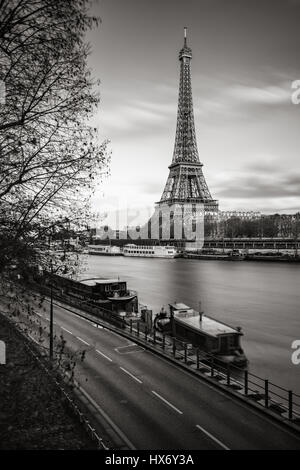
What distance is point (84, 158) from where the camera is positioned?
875 cm

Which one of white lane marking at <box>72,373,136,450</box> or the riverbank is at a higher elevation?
the riverbank

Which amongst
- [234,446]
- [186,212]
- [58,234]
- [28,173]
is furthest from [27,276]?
[186,212]

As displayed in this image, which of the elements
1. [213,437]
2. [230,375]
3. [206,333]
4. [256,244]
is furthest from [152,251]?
[213,437]

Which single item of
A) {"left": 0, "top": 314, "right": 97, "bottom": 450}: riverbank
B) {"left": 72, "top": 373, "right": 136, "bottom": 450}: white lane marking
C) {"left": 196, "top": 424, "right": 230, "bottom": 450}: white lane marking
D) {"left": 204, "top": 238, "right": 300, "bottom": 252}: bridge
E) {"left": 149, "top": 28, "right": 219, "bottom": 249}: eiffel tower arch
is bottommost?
{"left": 196, "top": 424, "right": 230, "bottom": 450}: white lane marking

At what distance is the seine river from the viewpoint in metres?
25.4

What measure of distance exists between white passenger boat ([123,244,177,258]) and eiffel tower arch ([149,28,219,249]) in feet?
75.6

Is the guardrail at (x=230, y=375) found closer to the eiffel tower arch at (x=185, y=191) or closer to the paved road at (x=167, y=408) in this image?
the paved road at (x=167, y=408)

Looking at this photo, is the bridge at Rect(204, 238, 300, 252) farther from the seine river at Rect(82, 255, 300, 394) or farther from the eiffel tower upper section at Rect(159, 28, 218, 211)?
the seine river at Rect(82, 255, 300, 394)

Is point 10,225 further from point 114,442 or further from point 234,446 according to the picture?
point 234,446

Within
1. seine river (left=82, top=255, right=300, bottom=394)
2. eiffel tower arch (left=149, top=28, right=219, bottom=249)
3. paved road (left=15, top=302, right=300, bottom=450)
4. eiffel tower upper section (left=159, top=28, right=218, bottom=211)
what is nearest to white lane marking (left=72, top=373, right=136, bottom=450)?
paved road (left=15, top=302, right=300, bottom=450)

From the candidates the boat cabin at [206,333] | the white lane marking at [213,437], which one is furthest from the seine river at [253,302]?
the white lane marking at [213,437]

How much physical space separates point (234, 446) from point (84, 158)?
9.80 meters

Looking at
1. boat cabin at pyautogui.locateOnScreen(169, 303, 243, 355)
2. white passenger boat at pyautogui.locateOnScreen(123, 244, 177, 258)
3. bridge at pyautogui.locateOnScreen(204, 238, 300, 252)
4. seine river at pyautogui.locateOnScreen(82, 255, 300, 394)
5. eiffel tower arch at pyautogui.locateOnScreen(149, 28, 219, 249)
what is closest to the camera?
boat cabin at pyautogui.locateOnScreen(169, 303, 243, 355)

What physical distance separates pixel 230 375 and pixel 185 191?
142 meters
